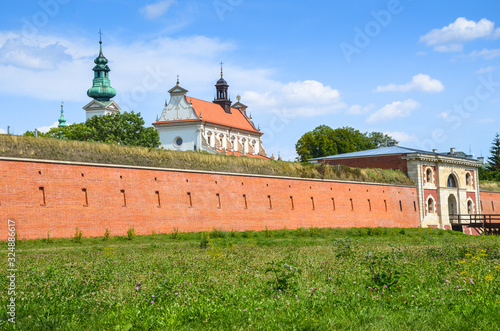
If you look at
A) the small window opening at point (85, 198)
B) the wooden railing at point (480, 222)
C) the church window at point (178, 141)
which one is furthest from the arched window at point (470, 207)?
the small window opening at point (85, 198)

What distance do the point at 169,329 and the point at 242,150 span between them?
2754 inches

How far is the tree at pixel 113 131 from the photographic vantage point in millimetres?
57656

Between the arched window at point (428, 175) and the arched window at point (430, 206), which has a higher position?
the arched window at point (428, 175)

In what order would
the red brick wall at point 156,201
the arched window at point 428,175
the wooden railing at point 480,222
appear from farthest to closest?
the arched window at point 428,175 → the wooden railing at point 480,222 → the red brick wall at point 156,201

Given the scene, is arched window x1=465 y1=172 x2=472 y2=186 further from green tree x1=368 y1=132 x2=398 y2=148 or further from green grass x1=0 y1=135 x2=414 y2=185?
green tree x1=368 y1=132 x2=398 y2=148

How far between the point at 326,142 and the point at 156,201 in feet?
161

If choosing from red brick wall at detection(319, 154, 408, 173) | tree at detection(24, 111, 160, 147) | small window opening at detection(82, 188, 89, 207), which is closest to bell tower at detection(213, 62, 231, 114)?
tree at detection(24, 111, 160, 147)

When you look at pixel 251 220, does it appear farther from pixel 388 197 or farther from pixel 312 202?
pixel 388 197

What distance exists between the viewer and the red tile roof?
7319 centimetres

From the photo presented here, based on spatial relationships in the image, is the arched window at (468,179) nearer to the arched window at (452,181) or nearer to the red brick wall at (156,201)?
the arched window at (452,181)

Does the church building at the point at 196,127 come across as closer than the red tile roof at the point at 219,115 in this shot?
Yes

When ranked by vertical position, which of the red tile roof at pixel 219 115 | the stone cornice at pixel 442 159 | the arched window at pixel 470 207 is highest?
the red tile roof at pixel 219 115

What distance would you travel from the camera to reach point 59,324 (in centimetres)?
875

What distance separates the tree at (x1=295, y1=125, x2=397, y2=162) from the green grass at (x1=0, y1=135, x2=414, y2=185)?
32106 mm
